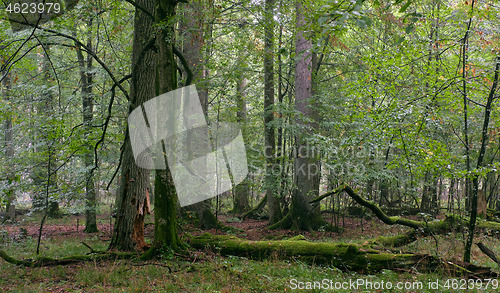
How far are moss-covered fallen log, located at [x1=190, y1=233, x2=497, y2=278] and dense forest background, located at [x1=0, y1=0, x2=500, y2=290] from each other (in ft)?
0.59

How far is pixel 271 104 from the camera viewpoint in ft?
37.5

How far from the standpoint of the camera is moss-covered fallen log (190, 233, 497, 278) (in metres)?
5.50

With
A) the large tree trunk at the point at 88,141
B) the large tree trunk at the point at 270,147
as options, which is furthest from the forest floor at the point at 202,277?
the large tree trunk at the point at 270,147

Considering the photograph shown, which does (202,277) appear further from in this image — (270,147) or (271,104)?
(270,147)

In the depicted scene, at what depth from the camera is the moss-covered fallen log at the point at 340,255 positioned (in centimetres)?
550

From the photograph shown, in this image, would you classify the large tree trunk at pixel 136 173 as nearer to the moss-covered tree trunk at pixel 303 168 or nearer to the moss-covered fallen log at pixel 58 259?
the moss-covered fallen log at pixel 58 259

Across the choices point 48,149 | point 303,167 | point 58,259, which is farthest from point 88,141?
point 303,167

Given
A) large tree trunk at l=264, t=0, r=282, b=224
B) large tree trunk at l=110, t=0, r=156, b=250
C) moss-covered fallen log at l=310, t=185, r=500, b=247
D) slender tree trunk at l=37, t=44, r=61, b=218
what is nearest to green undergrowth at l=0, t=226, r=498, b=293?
large tree trunk at l=110, t=0, r=156, b=250

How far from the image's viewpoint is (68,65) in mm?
12406

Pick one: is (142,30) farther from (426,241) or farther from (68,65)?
(426,241)

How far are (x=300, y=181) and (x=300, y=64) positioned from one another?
4.66m

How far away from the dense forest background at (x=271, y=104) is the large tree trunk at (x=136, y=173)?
3 cm

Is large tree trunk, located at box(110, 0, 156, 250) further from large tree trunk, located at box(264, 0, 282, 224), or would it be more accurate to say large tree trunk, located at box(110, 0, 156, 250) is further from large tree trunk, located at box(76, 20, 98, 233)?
large tree trunk, located at box(264, 0, 282, 224)

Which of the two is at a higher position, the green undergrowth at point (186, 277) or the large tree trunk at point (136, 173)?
the large tree trunk at point (136, 173)
